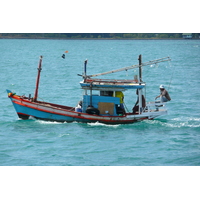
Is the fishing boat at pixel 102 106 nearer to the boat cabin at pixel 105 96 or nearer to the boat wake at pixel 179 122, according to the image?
the boat cabin at pixel 105 96

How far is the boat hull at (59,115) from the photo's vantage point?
29.0 meters

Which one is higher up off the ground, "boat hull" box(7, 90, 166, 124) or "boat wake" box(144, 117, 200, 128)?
"boat hull" box(7, 90, 166, 124)

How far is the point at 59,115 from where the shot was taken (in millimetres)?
29344

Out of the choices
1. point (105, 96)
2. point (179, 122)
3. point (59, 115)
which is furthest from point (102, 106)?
point (179, 122)

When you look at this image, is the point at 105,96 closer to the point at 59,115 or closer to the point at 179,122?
the point at 59,115

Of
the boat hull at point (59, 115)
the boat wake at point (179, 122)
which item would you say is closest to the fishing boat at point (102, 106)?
the boat hull at point (59, 115)

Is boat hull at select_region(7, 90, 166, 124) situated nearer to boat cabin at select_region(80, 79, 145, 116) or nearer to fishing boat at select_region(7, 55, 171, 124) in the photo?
fishing boat at select_region(7, 55, 171, 124)

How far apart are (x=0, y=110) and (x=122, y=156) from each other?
13.7m

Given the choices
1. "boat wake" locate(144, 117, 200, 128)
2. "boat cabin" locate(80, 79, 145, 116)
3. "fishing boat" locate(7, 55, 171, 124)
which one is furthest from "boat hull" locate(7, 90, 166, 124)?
"boat wake" locate(144, 117, 200, 128)

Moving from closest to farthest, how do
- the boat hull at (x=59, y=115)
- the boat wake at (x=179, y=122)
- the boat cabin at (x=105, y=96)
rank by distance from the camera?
1. the boat cabin at (x=105, y=96)
2. the boat hull at (x=59, y=115)
3. the boat wake at (x=179, y=122)

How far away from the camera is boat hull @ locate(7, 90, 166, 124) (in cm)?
2897

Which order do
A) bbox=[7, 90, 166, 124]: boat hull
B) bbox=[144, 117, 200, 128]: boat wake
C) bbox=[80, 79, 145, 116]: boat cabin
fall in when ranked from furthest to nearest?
bbox=[144, 117, 200, 128]: boat wake < bbox=[7, 90, 166, 124]: boat hull < bbox=[80, 79, 145, 116]: boat cabin

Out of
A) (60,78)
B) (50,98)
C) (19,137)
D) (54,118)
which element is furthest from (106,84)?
(60,78)

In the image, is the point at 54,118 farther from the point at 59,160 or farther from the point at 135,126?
the point at 59,160
